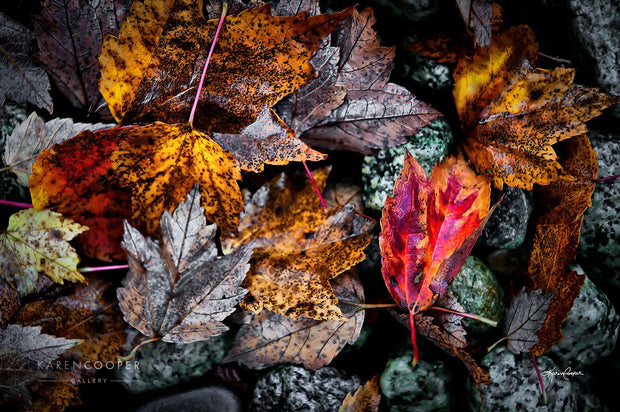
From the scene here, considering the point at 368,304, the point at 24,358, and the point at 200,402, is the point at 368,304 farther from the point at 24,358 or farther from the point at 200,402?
the point at 24,358

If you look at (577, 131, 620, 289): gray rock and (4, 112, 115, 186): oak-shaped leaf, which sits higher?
(4, 112, 115, 186): oak-shaped leaf

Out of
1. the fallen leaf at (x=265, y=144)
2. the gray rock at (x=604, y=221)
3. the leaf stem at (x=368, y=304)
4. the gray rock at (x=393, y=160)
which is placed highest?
the fallen leaf at (x=265, y=144)

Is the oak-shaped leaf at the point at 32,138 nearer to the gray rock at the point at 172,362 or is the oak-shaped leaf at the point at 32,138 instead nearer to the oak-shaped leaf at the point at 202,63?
the oak-shaped leaf at the point at 202,63

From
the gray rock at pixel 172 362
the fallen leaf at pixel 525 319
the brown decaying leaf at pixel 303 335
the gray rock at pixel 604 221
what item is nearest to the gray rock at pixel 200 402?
the gray rock at pixel 172 362

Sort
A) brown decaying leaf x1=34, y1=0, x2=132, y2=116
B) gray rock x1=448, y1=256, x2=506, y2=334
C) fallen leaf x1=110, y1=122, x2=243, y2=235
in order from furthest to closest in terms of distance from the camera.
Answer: gray rock x1=448, y1=256, x2=506, y2=334 → brown decaying leaf x1=34, y1=0, x2=132, y2=116 → fallen leaf x1=110, y1=122, x2=243, y2=235

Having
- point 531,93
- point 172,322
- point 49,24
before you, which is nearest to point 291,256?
point 172,322

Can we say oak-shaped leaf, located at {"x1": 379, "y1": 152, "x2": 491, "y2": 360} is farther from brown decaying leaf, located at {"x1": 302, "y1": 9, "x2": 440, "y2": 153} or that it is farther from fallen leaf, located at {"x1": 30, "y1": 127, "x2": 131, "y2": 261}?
fallen leaf, located at {"x1": 30, "y1": 127, "x2": 131, "y2": 261}
